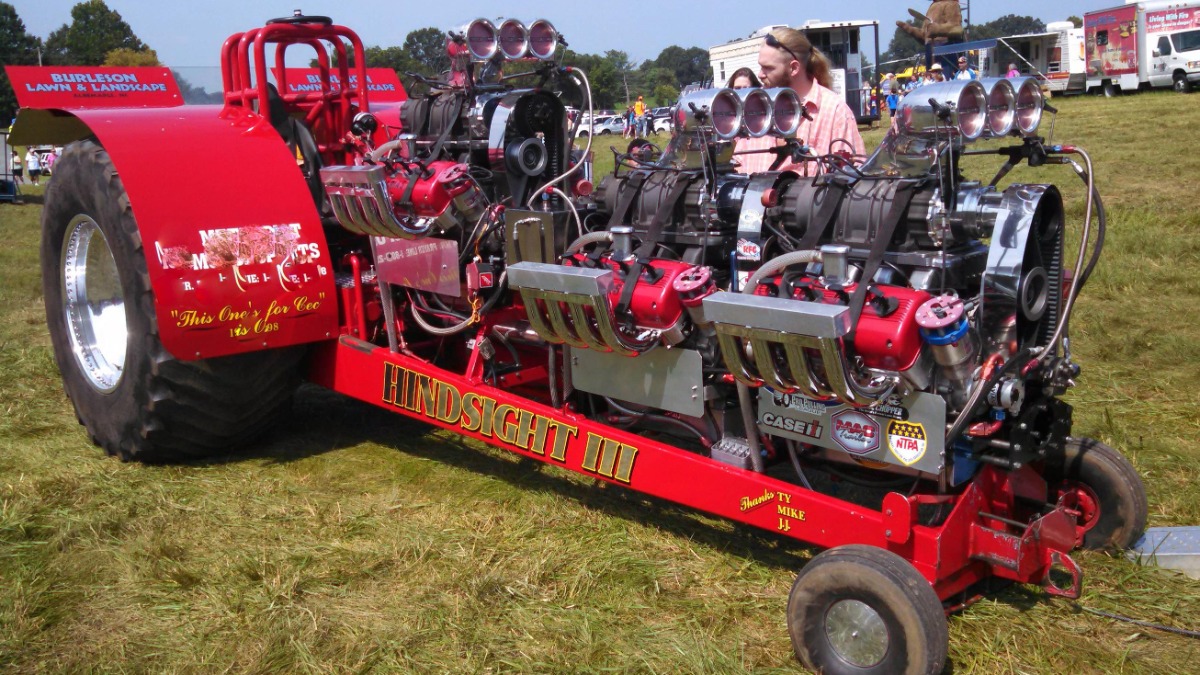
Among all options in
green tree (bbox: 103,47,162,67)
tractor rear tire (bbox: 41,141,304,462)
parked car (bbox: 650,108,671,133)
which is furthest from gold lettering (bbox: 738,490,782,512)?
green tree (bbox: 103,47,162,67)

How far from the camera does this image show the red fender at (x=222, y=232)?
3945 mm

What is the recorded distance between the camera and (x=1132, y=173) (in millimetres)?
10906

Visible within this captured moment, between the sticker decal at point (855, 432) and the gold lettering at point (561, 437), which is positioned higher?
the sticker decal at point (855, 432)

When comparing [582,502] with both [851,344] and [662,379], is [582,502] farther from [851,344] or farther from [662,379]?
[851,344]

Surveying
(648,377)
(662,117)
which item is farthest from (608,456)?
(662,117)

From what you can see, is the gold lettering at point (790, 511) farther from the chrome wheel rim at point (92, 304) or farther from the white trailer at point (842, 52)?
the white trailer at point (842, 52)

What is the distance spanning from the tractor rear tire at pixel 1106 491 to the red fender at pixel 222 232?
9.19 feet

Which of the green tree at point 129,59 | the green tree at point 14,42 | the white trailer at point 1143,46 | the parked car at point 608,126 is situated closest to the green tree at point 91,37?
the green tree at point 14,42

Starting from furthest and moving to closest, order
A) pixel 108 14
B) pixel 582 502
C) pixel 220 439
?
pixel 108 14
pixel 220 439
pixel 582 502

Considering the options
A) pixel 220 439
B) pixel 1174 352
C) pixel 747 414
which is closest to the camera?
pixel 747 414

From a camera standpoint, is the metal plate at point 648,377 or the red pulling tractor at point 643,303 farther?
the metal plate at point 648,377

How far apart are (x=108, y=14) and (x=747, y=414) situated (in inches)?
3014

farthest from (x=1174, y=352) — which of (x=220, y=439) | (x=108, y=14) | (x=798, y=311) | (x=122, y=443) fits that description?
(x=108, y=14)

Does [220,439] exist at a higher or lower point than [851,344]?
lower
